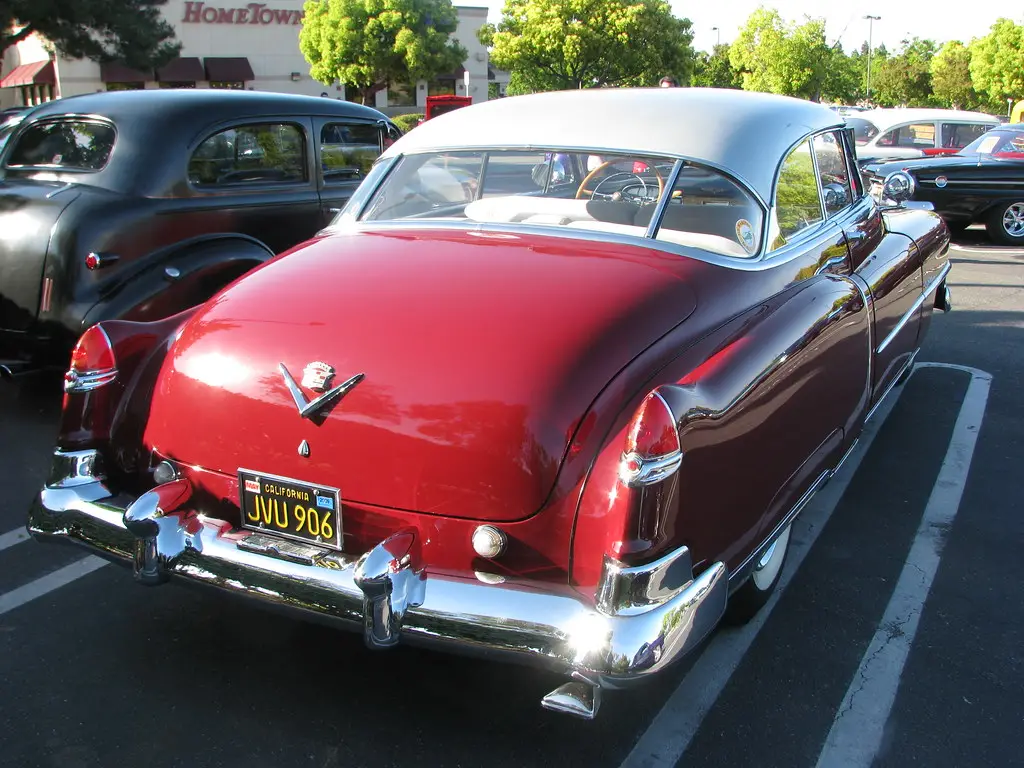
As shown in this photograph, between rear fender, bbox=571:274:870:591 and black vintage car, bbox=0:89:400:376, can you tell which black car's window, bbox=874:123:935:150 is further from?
rear fender, bbox=571:274:870:591

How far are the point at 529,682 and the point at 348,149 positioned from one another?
4954mm

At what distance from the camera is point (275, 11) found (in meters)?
44.0

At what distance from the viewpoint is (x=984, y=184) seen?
1123cm

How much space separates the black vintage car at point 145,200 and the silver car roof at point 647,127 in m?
1.88

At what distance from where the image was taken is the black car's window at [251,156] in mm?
5762

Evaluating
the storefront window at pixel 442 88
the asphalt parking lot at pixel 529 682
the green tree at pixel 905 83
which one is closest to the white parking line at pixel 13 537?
the asphalt parking lot at pixel 529 682

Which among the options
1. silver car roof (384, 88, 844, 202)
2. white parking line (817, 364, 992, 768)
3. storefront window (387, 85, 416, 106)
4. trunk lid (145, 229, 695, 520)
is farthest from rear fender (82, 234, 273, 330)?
storefront window (387, 85, 416, 106)

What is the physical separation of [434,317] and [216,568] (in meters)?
0.93

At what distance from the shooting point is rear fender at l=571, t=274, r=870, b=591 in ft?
7.73

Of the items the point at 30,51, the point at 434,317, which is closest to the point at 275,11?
the point at 30,51

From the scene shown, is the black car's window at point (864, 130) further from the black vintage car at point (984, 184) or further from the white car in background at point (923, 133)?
the black vintage car at point (984, 184)

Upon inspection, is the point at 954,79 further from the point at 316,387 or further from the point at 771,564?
the point at 316,387

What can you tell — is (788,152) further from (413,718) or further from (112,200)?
(112,200)

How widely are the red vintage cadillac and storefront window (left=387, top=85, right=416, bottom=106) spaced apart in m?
47.2
